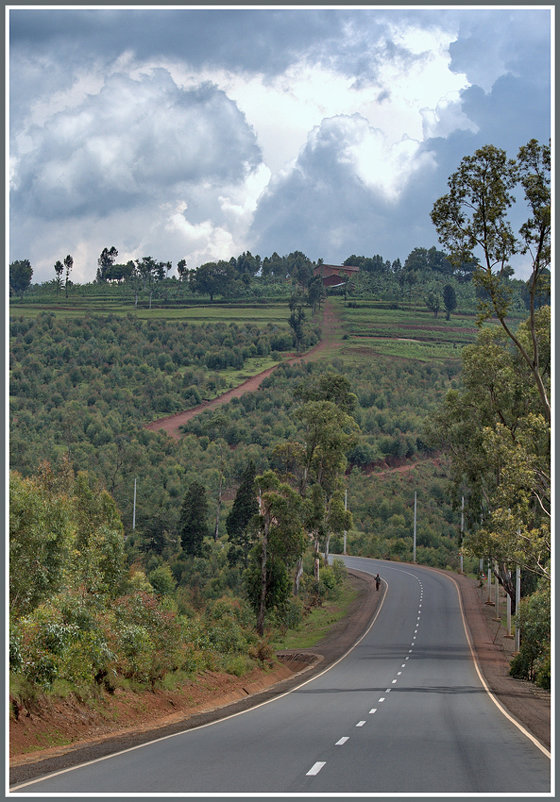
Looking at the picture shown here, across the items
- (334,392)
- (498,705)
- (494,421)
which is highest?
(334,392)

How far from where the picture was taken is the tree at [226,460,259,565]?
269 feet

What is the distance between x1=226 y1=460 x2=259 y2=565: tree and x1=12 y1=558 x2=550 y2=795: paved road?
46623 mm

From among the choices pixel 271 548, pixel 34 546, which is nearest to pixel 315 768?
pixel 34 546

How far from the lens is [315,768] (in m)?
14.0

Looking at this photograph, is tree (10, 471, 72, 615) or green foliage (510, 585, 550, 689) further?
green foliage (510, 585, 550, 689)

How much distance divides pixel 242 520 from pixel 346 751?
6921cm

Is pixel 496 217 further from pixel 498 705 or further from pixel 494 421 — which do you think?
pixel 494 421

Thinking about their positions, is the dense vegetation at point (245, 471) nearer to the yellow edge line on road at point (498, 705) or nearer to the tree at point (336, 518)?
the tree at point (336, 518)

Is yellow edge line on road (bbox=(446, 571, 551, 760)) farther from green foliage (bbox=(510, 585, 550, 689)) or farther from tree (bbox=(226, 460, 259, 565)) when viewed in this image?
tree (bbox=(226, 460, 259, 565))

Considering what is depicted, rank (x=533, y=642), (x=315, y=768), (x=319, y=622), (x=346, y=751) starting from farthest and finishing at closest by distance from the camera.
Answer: (x=319, y=622), (x=533, y=642), (x=346, y=751), (x=315, y=768)

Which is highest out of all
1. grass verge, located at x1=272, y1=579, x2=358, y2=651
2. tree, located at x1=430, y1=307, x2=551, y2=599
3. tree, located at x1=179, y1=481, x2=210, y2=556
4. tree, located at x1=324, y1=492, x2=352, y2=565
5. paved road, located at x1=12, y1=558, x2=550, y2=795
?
tree, located at x1=430, y1=307, x2=551, y2=599

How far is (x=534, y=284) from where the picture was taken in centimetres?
2373

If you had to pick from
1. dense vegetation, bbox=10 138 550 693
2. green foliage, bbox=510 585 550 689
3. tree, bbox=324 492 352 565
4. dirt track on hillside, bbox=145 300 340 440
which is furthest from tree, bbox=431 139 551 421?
dirt track on hillside, bbox=145 300 340 440

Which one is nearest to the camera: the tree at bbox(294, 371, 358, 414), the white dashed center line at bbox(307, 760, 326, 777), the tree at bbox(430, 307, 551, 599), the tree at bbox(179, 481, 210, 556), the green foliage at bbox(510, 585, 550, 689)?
the white dashed center line at bbox(307, 760, 326, 777)
